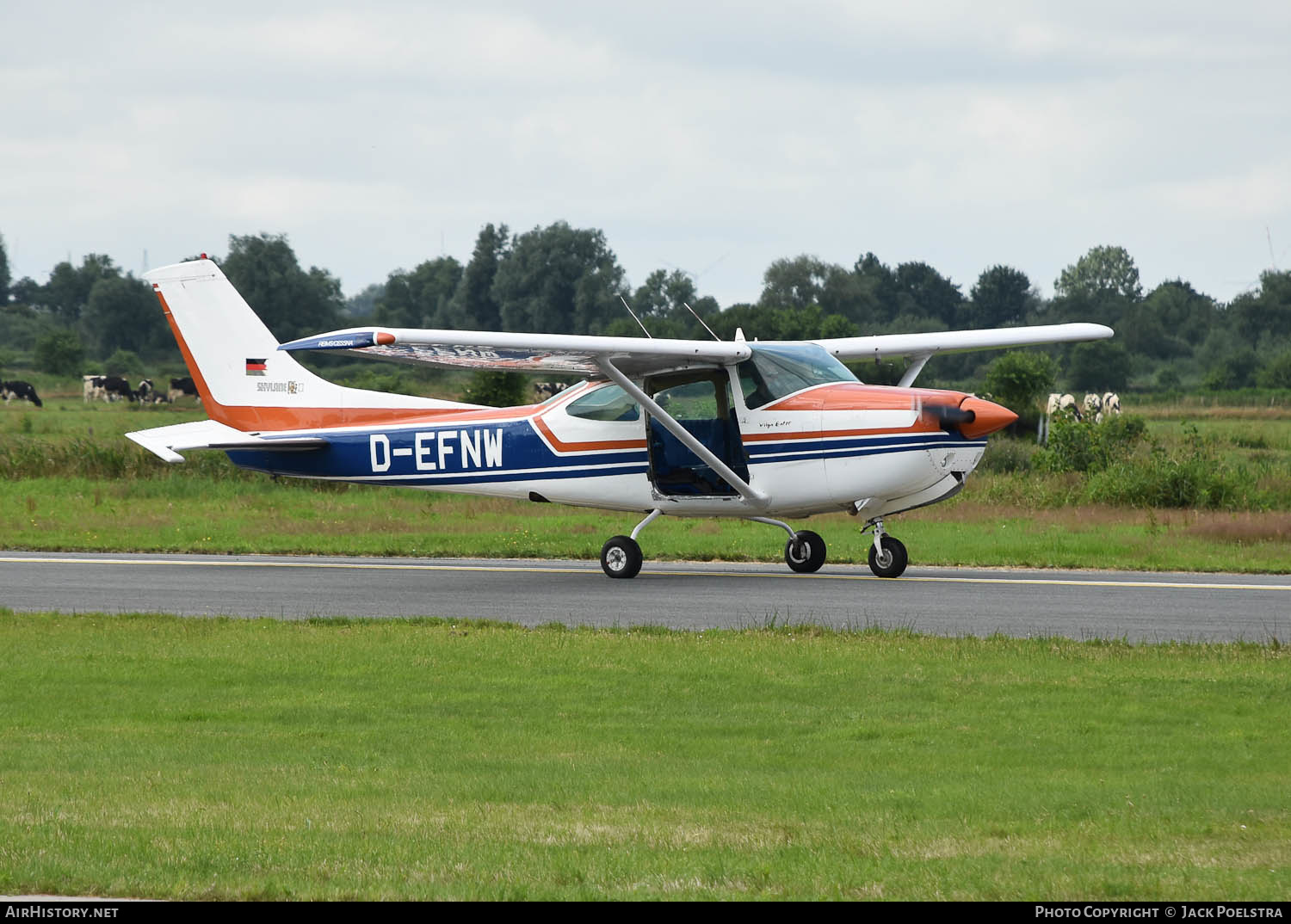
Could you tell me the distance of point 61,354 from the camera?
259ft

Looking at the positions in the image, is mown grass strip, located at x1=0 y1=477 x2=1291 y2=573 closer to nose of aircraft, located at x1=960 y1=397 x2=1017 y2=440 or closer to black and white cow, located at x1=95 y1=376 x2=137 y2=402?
nose of aircraft, located at x1=960 y1=397 x2=1017 y2=440

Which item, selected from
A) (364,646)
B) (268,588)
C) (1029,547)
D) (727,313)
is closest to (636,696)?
(364,646)

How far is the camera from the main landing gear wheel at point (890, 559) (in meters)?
18.5

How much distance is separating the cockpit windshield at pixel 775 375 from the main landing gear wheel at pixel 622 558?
2392mm

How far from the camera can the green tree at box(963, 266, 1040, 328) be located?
94062mm

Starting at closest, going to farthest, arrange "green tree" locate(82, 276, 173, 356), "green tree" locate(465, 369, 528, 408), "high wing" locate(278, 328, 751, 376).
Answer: "high wing" locate(278, 328, 751, 376), "green tree" locate(465, 369, 528, 408), "green tree" locate(82, 276, 173, 356)

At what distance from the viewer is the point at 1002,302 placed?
94.8 m

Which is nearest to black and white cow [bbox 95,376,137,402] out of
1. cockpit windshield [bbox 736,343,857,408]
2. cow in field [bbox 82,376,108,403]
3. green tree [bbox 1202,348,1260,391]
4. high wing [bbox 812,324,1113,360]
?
cow in field [bbox 82,376,108,403]

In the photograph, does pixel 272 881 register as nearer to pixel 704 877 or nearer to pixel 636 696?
pixel 704 877

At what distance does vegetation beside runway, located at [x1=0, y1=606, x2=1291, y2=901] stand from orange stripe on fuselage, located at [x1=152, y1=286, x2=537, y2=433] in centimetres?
689

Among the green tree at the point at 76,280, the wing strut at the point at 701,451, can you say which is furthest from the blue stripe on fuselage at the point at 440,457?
the green tree at the point at 76,280

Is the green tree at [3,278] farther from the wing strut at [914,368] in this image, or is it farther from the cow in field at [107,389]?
the wing strut at [914,368]
